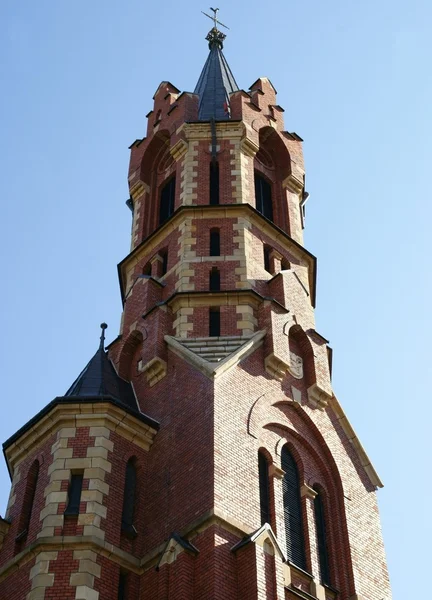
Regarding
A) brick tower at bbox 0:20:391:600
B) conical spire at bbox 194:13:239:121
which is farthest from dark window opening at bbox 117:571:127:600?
conical spire at bbox 194:13:239:121

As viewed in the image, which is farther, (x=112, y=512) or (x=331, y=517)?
(x=331, y=517)

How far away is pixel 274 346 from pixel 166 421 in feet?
12.5

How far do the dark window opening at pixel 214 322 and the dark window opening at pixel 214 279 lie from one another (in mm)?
A: 1016

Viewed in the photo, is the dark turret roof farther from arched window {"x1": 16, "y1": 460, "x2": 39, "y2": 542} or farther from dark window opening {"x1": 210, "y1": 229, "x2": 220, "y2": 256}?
arched window {"x1": 16, "y1": 460, "x2": 39, "y2": 542}

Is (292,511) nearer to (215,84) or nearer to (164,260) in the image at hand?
(164,260)

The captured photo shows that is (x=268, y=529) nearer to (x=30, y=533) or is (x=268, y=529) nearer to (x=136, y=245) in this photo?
(x=30, y=533)

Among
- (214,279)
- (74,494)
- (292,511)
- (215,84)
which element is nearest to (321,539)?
(292,511)

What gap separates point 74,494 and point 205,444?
3.12 m

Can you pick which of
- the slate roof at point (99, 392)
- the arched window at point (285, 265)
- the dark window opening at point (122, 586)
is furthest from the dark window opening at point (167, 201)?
the dark window opening at point (122, 586)

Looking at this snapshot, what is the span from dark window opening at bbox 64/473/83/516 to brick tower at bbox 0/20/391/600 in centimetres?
4

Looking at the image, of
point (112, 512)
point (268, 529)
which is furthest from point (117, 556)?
point (268, 529)

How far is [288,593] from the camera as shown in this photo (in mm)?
21766

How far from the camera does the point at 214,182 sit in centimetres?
3422

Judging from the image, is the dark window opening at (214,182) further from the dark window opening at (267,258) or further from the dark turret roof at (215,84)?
the dark window opening at (267,258)
